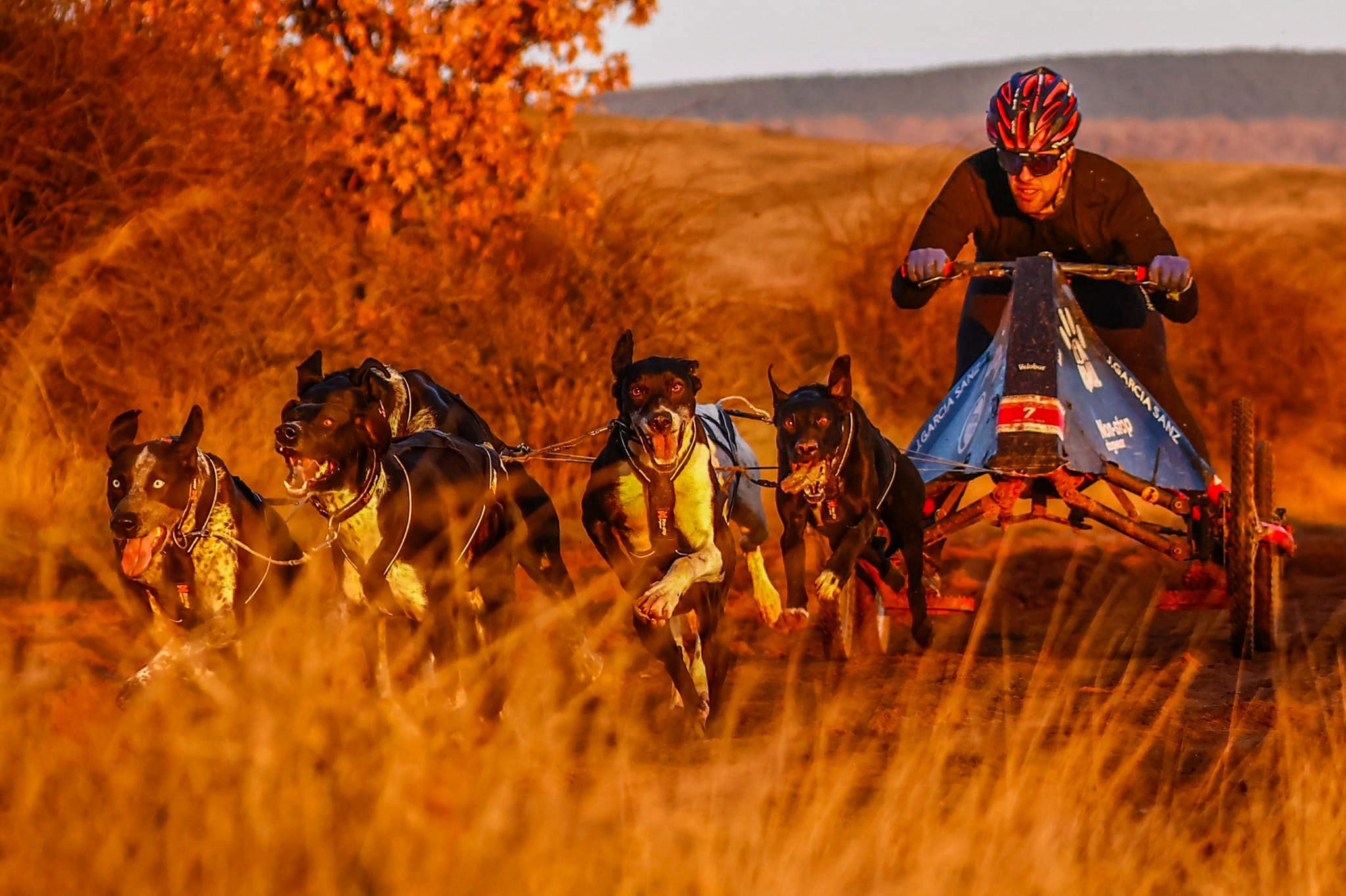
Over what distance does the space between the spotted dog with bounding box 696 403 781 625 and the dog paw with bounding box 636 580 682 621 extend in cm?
71

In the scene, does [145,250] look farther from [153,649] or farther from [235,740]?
[235,740]

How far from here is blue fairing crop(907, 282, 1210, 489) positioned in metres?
8.31

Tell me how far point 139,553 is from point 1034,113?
14.4 feet

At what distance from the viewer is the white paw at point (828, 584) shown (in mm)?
7805

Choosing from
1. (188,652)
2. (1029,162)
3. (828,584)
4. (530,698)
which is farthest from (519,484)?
(1029,162)

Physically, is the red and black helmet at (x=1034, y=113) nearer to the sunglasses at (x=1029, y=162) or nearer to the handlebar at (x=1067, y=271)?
the sunglasses at (x=1029, y=162)

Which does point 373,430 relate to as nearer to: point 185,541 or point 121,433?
point 185,541

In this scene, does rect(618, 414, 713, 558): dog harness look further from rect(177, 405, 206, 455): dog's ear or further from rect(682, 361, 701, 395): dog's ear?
rect(177, 405, 206, 455): dog's ear

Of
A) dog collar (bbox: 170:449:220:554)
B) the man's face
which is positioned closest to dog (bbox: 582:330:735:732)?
dog collar (bbox: 170:449:220:554)

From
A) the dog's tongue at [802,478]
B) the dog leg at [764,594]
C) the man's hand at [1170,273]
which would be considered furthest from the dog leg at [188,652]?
the man's hand at [1170,273]

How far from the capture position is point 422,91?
48.6ft

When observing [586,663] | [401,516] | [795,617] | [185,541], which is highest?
[401,516]

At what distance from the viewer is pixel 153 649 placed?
7.92 metres

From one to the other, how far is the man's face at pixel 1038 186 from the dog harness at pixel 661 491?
96.2 inches
